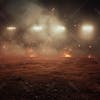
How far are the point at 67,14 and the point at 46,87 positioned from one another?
21780mm

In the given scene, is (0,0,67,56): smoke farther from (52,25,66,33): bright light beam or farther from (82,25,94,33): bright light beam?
(82,25,94,33): bright light beam

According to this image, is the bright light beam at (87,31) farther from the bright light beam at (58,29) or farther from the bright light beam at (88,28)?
the bright light beam at (58,29)

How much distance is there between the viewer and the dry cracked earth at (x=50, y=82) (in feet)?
26.9

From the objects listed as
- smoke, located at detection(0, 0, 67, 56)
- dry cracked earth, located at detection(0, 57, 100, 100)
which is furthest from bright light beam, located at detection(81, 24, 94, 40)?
dry cracked earth, located at detection(0, 57, 100, 100)

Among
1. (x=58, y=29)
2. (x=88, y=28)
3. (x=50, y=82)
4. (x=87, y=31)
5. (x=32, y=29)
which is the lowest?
(x=50, y=82)

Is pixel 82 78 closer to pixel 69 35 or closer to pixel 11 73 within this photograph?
pixel 11 73

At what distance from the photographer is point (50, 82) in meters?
10.1

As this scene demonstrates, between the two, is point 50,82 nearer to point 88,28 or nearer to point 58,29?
point 88,28

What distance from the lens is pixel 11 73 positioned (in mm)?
12250

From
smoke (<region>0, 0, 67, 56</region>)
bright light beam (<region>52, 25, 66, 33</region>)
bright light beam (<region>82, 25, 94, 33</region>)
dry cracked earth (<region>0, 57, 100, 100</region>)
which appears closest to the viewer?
dry cracked earth (<region>0, 57, 100, 100</region>)

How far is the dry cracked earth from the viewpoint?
8.19m

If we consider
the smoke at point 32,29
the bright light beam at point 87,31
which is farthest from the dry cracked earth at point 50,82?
the smoke at point 32,29

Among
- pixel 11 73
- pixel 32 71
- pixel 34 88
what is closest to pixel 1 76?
pixel 11 73

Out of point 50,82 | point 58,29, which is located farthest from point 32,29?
point 50,82
